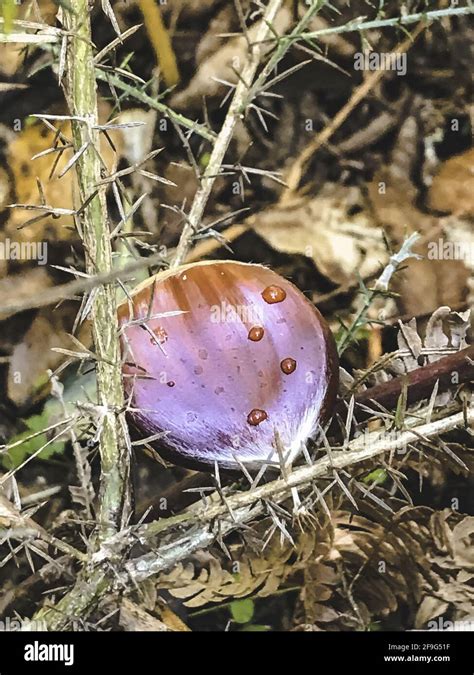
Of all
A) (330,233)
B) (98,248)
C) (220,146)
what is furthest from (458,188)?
(98,248)

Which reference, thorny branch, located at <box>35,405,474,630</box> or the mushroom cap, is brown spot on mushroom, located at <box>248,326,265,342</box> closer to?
the mushroom cap

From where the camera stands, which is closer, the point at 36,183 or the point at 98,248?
the point at 98,248

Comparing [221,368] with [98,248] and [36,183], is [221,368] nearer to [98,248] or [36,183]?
[98,248]

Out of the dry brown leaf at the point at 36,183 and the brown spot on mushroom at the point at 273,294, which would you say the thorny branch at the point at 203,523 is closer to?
the brown spot on mushroom at the point at 273,294
